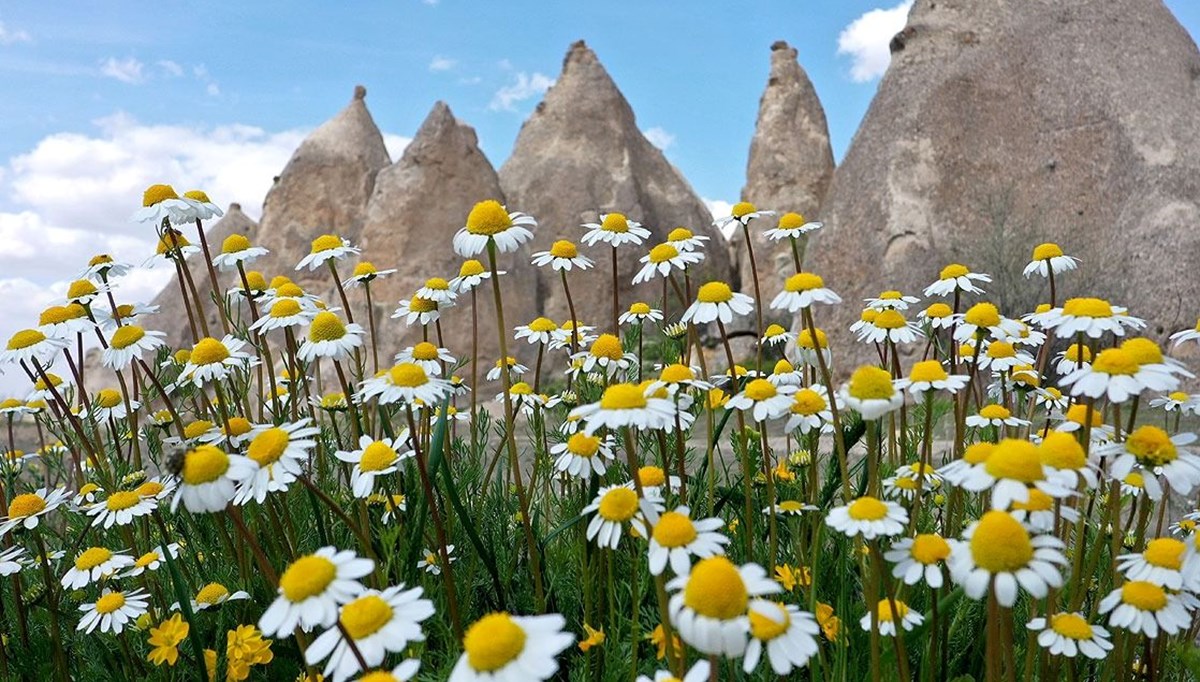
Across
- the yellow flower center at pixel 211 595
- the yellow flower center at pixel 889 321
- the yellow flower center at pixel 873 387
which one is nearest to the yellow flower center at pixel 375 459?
the yellow flower center at pixel 211 595

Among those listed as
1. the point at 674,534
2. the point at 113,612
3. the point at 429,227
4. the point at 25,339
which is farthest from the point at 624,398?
the point at 429,227

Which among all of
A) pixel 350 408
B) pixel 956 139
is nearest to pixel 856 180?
pixel 956 139

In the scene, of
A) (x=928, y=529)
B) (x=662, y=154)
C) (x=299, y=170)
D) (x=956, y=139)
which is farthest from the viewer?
(x=662, y=154)

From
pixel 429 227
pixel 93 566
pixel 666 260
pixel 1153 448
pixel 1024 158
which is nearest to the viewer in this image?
pixel 1153 448

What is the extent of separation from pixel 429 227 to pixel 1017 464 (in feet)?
38.9

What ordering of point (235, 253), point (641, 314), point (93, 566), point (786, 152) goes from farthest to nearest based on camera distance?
point (786, 152) < point (641, 314) < point (235, 253) < point (93, 566)

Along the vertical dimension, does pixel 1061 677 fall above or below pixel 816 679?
below

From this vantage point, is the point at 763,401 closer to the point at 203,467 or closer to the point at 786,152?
the point at 203,467

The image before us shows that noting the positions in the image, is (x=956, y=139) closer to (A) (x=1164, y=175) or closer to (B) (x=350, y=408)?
(A) (x=1164, y=175)

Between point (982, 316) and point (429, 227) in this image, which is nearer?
point (982, 316)

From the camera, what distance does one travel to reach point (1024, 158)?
9438 millimetres

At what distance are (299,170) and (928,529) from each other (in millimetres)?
13450

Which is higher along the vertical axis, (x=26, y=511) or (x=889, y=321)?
(x=889, y=321)

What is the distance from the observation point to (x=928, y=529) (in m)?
2.28
